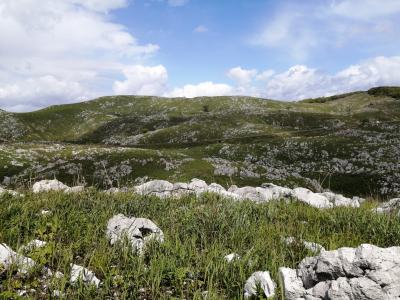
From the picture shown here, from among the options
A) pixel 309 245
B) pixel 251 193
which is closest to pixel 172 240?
pixel 309 245

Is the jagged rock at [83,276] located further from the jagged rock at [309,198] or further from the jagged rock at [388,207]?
the jagged rock at [309,198]

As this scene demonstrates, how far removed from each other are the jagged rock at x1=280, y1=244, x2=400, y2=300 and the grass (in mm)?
738

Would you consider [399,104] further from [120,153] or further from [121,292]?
[121,292]

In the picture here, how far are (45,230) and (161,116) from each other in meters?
155

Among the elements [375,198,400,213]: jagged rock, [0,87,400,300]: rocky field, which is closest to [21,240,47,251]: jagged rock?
[0,87,400,300]: rocky field

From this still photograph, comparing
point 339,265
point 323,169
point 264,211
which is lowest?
point 323,169

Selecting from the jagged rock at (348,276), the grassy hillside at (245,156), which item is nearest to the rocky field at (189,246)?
the jagged rock at (348,276)

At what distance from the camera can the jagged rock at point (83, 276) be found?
6.65m

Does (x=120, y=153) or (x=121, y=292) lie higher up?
(x=121, y=292)

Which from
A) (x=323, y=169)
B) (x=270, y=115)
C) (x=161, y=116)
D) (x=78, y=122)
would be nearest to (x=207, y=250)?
(x=323, y=169)

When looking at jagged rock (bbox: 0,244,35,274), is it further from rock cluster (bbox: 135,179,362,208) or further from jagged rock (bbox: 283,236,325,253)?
rock cluster (bbox: 135,179,362,208)

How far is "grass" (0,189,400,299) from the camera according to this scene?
22.4ft

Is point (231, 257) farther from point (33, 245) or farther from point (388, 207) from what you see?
point (388, 207)

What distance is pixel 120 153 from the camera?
6938cm
